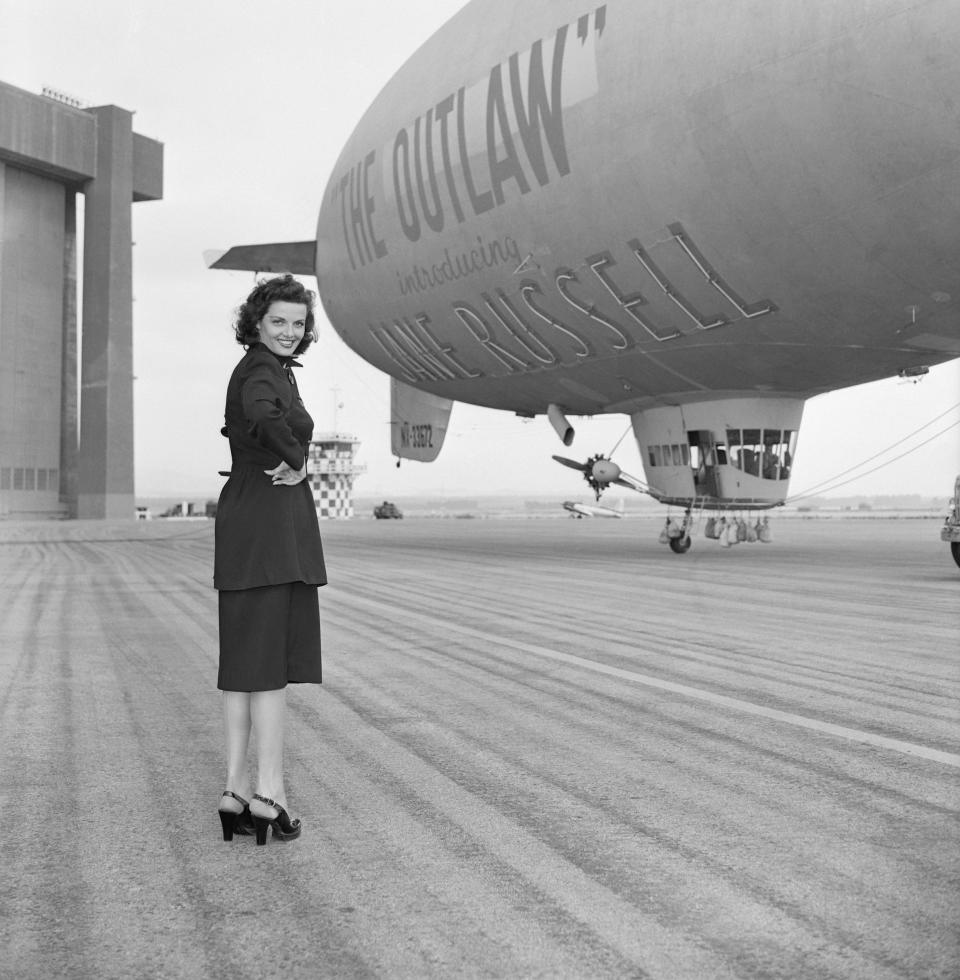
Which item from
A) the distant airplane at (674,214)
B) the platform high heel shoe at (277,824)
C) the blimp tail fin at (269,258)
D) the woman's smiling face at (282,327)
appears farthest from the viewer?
the blimp tail fin at (269,258)

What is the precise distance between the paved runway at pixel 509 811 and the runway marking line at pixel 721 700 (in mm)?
26

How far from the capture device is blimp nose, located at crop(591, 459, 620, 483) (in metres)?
23.9

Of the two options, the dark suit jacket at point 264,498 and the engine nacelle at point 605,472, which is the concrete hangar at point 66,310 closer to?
the engine nacelle at point 605,472

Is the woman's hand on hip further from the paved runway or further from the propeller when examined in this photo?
the propeller

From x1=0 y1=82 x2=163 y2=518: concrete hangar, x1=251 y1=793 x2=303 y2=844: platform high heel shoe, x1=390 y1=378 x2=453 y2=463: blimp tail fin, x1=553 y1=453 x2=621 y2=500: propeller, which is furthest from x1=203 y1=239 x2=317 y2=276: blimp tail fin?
x1=0 y1=82 x2=163 y2=518: concrete hangar

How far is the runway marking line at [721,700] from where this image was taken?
16.4 ft

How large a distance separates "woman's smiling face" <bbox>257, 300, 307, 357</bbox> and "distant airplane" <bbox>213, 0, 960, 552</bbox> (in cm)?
1103

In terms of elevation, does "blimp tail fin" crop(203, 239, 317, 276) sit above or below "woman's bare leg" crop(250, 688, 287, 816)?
above

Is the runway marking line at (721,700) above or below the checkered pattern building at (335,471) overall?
below

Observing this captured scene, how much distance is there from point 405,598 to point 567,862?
10.3 metres

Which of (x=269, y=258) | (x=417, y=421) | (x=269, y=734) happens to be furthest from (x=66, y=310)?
(x=269, y=734)

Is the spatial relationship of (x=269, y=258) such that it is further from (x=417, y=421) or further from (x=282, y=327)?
(x=282, y=327)

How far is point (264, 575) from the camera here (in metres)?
3.93

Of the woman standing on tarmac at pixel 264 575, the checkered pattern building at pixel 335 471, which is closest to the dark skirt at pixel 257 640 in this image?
the woman standing on tarmac at pixel 264 575
